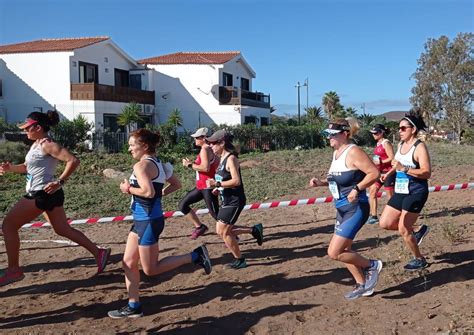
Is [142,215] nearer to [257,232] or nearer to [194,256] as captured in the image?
[194,256]

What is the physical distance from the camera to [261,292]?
5.38 m

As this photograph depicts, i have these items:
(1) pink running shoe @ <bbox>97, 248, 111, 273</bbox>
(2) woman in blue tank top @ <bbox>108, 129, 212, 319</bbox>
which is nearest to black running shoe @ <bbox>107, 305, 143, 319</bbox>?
(2) woman in blue tank top @ <bbox>108, 129, 212, 319</bbox>

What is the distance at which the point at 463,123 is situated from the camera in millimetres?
48562

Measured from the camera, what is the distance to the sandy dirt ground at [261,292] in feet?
14.8

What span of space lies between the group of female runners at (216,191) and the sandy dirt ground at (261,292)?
231 mm

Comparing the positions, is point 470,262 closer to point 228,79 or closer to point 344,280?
point 344,280

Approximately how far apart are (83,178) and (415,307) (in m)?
13.3

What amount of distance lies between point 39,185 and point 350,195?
10.3 ft

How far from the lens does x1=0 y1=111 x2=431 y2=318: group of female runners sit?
185 inches

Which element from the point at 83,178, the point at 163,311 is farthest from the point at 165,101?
the point at 163,311

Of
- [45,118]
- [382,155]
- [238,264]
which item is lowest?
[238,264]

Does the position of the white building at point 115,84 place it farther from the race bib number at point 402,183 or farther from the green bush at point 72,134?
the race bib number at point 402,183

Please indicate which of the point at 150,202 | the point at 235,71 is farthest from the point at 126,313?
the point at 235,71

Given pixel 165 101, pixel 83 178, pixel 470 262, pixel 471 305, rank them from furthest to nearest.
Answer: pixel 165 101 < pixel 83 178 < pixel 470 262 < pixel 471 305
